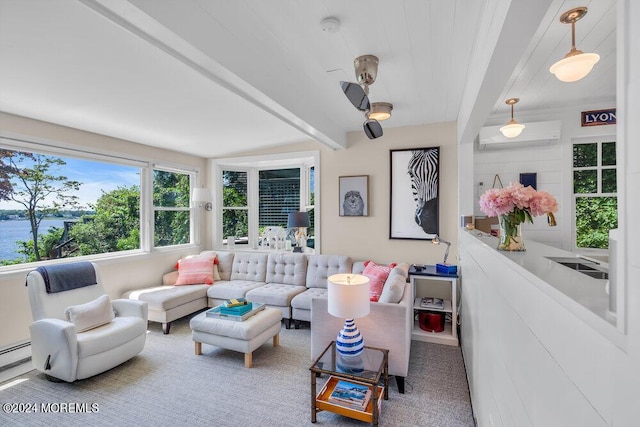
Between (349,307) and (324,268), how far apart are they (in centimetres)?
201

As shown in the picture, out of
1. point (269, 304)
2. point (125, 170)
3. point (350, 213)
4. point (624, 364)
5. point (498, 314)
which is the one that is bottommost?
point (269, 304)

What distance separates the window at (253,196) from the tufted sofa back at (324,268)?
122 centimetres

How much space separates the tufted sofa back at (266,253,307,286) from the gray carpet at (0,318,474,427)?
4.15 ft

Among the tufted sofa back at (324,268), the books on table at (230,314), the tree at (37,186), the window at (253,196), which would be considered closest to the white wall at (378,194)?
the tufted sofa back at (324,268)

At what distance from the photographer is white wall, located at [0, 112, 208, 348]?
9.80 ft

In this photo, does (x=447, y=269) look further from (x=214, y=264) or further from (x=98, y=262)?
(x=98, y=262)

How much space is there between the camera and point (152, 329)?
3754mm

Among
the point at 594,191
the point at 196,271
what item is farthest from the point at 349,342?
the point at 594,191

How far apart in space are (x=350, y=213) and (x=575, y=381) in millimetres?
3690

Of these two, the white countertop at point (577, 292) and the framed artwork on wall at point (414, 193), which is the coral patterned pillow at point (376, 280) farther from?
the white countertop at point (577, 292)

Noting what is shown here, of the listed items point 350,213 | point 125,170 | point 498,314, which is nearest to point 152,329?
point 125,170

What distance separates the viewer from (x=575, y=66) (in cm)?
186

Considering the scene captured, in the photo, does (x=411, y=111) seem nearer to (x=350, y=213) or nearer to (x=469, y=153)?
(x=469, y=153)

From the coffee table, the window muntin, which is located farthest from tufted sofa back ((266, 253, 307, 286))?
the window muntin
